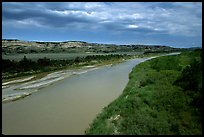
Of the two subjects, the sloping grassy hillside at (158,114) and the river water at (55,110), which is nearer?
the sloping grassy hillside at (158,114)

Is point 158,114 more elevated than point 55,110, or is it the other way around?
point 158,114

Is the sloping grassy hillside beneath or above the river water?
above

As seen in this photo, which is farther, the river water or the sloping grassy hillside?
the river water

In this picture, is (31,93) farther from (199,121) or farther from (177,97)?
(199,121)

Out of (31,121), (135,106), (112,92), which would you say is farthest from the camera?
(112,92)

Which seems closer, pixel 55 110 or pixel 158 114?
pixel 158 114

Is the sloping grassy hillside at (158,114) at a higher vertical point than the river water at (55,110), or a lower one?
higher

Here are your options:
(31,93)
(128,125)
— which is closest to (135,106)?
(128,125)

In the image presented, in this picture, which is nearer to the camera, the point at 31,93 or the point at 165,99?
the point at 165,99

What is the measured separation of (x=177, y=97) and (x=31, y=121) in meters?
7.19

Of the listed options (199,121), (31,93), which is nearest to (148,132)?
(199,121)

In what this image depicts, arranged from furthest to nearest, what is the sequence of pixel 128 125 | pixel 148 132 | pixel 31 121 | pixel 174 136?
pixel 31 121 → pixel 128 125 → pixel 148 132 → pixel 174 136

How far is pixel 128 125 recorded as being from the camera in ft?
33.9

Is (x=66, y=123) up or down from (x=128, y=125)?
down
